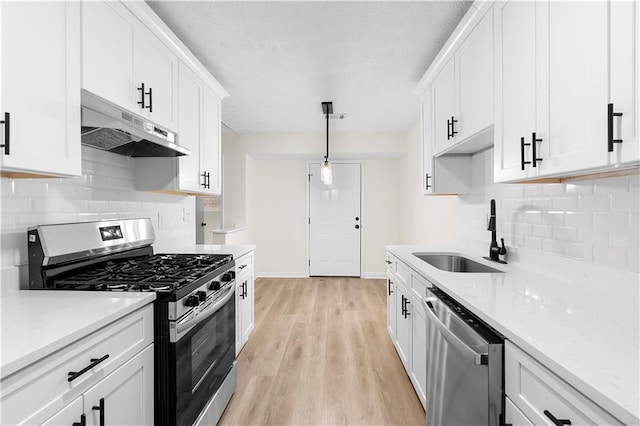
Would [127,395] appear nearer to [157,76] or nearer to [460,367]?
[460,367]

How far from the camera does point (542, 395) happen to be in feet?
2.81

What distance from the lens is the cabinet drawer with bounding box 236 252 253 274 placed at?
270 centimetres

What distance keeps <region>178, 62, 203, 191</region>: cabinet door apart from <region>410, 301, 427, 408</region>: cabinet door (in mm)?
1896

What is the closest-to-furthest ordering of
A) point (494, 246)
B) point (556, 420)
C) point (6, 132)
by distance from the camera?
point (556, 420)
point (6, 132)
point (494, 246)

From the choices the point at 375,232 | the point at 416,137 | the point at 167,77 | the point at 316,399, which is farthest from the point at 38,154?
the point at 375,232

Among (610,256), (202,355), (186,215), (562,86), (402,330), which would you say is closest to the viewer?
(562,86)

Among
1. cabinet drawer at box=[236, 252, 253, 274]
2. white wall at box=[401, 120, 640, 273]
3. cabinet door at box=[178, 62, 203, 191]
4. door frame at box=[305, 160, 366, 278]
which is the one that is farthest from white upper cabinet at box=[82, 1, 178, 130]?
door frame at box=[305, 160, 366, 278]

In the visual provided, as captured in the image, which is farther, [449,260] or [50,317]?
[449,260]

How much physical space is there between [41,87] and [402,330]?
2566mm

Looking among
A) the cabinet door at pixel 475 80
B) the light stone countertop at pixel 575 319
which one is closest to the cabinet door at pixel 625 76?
the light stone countertop at pixel 575 319

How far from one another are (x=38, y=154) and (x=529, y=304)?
1.94m

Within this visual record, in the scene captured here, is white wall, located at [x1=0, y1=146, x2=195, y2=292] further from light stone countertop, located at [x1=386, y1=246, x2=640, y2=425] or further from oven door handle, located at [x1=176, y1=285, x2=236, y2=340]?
light stone countertop, located at [x1=386, y1=246, x2=640, y2=425]

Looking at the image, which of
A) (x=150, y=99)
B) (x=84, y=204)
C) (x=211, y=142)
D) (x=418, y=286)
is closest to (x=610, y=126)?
(x=418, y=286)

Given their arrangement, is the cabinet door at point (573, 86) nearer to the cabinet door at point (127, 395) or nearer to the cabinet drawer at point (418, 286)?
the cabinet drawer at point (418, 286)
